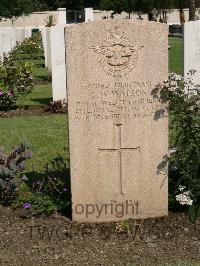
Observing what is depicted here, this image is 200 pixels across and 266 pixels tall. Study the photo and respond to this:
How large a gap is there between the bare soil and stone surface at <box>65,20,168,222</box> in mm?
180

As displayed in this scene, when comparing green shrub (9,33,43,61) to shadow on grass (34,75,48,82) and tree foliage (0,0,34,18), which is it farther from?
tree foliage (0,0,34,18)

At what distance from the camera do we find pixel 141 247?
4809mm

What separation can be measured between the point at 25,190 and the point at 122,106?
1607mm

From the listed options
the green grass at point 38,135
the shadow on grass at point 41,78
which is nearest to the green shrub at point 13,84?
the green grass at point 38,135

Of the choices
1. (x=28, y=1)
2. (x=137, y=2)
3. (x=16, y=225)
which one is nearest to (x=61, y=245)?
(x=16, y=225)

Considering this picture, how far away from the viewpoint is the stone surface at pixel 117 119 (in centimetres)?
495

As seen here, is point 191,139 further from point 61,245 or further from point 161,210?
point 61,245

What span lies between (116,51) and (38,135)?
4314 mm

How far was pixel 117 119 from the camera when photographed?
5.10 meters

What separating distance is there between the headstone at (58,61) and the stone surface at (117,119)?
6605 millimetres

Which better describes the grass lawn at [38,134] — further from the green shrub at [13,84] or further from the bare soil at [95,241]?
the bare soil at [95,241]

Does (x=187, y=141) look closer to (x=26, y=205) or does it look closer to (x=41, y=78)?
→ (x=26, y=205)

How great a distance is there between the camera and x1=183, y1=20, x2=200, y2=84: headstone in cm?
1060

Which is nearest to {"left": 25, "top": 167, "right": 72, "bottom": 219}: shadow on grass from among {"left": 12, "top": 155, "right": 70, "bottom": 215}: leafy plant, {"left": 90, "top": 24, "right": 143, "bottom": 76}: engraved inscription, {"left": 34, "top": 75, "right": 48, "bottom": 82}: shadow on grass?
{"left": 12, "top": 155, "right": 70, "bottom": 215}: leafy plant
